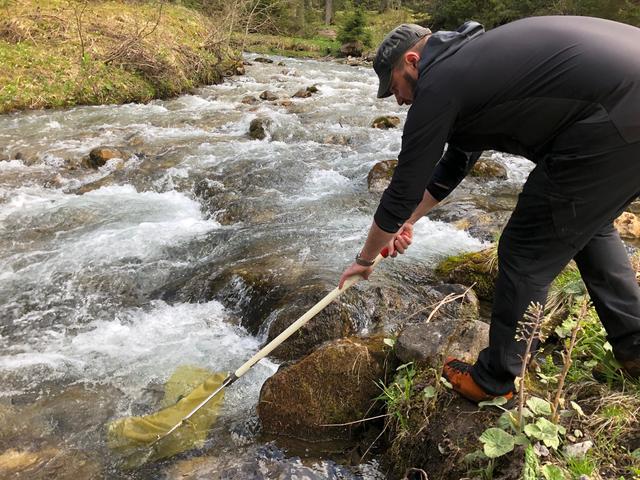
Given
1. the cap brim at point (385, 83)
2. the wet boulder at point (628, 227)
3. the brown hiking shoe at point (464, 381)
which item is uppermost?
the cap brim at point (385, 83)

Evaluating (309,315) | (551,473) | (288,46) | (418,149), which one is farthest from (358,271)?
(288,46)

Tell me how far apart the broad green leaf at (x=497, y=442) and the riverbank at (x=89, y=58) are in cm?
1284

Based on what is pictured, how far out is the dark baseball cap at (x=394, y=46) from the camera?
2377 millimetres

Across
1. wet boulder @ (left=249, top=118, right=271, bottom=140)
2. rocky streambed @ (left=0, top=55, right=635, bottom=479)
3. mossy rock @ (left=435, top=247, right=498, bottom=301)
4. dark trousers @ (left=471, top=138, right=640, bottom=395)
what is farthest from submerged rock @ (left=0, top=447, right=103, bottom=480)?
wet boulder @ (left=249, top=118, right=271, bottom=140)

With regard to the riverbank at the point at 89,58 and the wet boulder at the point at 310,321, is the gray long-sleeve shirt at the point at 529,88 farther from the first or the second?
the riverbank at the point at 89,58

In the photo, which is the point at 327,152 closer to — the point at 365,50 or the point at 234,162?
the point at 234,162

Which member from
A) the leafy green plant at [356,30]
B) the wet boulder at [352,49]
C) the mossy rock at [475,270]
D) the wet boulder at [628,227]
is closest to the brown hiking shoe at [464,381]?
the mossy rock at [475,270]

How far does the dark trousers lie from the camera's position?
2.15m

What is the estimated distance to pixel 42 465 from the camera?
317cm

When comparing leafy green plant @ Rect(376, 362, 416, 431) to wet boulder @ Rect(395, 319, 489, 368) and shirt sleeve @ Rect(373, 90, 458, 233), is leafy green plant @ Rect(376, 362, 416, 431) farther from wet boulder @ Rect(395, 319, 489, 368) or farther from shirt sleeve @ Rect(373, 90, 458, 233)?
shirt sleeve @ Rect(373, 90, 458, 233)

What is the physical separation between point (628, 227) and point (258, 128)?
761 cm

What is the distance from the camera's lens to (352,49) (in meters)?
29.0

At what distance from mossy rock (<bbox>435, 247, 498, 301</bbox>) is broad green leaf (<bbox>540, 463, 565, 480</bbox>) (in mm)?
2752

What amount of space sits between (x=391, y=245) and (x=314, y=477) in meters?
1.48
